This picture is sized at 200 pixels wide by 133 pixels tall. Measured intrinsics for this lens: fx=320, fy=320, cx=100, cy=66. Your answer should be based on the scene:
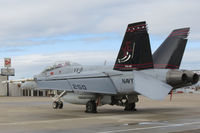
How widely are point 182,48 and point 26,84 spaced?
1087 cm

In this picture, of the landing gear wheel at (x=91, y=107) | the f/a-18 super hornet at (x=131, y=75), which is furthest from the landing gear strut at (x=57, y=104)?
the landing gear wheel at (x=91, y=107)

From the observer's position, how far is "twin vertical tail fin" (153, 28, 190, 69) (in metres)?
17.0

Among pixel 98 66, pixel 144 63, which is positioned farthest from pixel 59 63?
pixel 144 63

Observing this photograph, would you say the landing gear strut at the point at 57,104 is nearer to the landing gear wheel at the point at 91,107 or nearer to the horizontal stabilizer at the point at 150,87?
the landing gear wheel at the point at 91,107

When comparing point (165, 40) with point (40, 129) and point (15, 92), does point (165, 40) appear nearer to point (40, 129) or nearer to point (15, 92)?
point (40, 129)

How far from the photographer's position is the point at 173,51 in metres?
17.1

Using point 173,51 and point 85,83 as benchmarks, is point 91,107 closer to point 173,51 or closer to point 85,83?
→ point 85,83

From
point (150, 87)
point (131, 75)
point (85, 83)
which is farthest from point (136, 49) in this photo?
point (85, 83)

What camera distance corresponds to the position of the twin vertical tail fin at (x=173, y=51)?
55.7 ft

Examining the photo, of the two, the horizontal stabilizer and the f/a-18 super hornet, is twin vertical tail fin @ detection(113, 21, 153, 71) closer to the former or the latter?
the f/a-18 super hornet

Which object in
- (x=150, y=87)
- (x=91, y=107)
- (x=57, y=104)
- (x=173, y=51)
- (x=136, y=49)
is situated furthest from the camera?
(x=57, y=104)

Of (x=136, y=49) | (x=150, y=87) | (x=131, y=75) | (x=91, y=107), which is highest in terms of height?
(x=136, y=49)

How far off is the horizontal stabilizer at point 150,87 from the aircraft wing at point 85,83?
2167 mm

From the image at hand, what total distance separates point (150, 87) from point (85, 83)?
4.49 m
